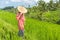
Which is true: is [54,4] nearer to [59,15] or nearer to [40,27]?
[59,15]

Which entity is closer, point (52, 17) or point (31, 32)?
point (31, 32)

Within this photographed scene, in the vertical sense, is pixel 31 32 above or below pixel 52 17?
above

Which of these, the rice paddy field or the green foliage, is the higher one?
the rice paddy field

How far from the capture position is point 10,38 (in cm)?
630

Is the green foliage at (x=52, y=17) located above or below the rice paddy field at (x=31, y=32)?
below

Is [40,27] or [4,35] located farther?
[40,27]

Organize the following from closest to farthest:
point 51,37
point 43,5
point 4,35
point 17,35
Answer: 1. point 4,35
2. point 17,35
3. point 51,37
4. point 43,5

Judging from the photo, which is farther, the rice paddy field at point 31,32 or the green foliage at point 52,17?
the green foliage at point 52,17

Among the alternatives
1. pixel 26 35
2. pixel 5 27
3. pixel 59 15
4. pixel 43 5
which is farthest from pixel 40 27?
pixel 43 5

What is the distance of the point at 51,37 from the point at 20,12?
1.33m

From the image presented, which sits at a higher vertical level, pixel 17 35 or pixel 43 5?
pixel 17 35

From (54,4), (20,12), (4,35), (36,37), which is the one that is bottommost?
(54,4)

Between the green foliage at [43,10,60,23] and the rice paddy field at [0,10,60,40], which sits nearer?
the rice paddy field at [0,10,60,40]

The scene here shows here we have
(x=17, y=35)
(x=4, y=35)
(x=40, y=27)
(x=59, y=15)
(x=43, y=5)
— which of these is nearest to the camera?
(x=4, y=35)
